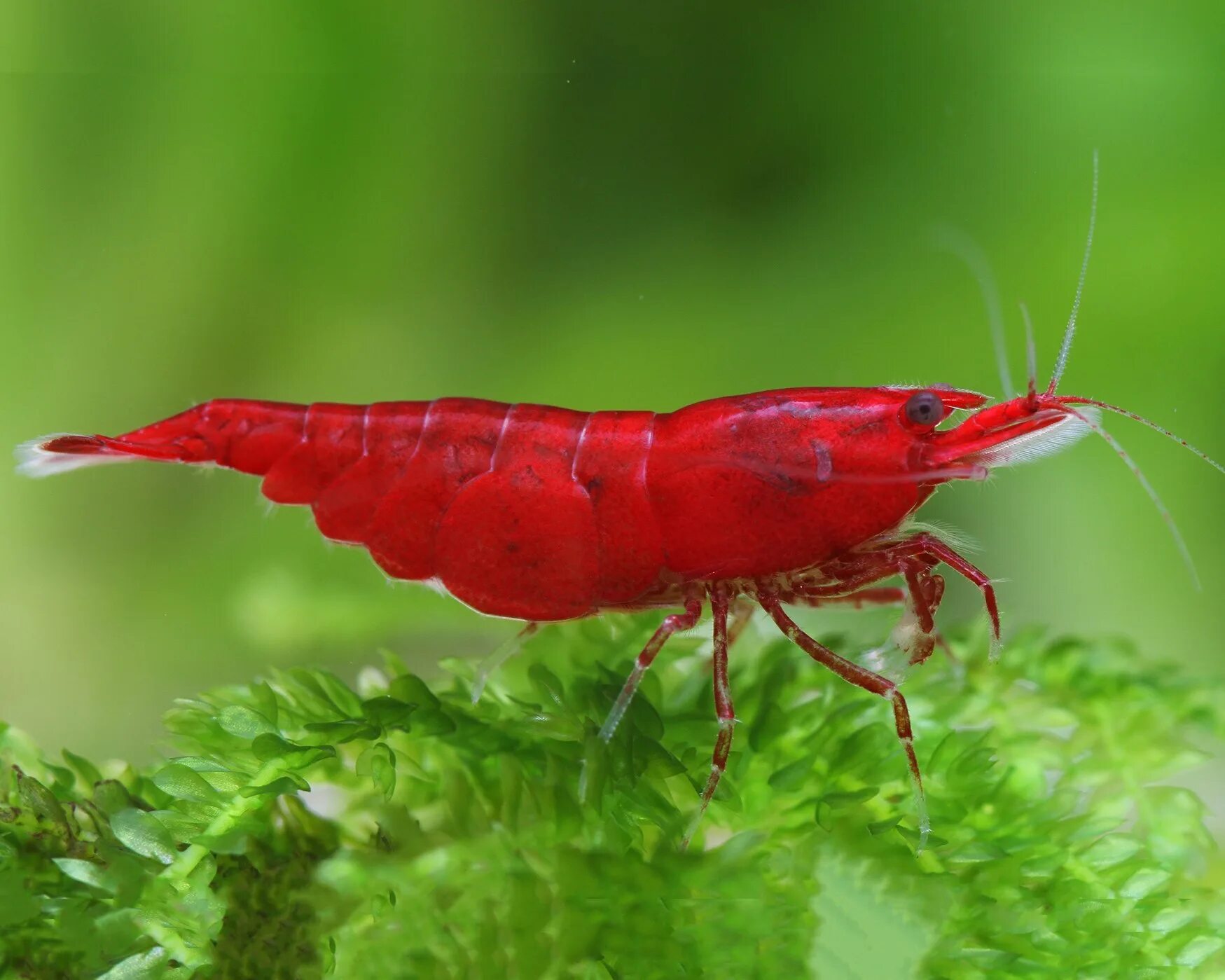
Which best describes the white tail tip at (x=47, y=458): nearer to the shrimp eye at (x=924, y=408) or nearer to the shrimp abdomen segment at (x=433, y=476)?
the shrimp abdomen segment at (x=433, y=476)

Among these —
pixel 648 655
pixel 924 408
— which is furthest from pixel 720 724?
pixel 924 408

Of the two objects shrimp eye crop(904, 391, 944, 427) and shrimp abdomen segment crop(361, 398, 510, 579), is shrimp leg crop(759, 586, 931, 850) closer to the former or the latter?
shrimp eye crop(904, 391, 944, 427)

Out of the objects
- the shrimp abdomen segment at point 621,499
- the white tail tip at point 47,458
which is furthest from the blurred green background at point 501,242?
the shrimp abdomen segment at point 621,499

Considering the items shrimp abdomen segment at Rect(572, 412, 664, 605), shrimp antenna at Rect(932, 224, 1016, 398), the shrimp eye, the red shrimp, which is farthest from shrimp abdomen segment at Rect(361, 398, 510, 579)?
shrimp antenna at Rect(932, 224, 1016, 398)

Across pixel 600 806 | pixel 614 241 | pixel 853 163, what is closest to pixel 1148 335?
pixel 853 163

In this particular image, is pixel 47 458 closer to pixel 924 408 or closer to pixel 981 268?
pixel 924 408

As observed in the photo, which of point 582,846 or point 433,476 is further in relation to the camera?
point 433,476
